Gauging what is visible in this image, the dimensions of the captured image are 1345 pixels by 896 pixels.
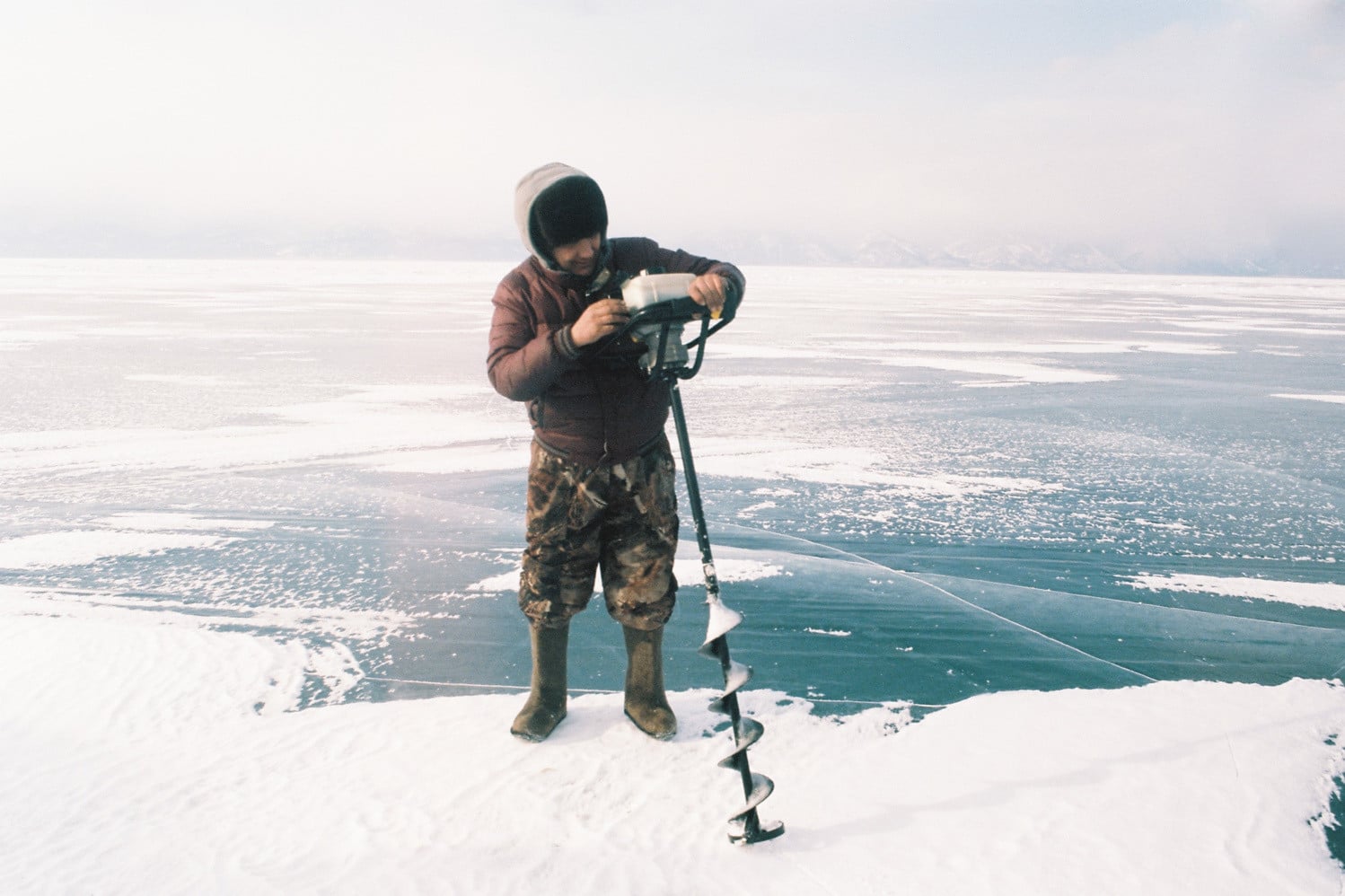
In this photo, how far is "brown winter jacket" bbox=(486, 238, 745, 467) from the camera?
7.79 ft

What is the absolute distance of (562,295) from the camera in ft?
7.90

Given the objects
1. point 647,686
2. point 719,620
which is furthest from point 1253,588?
point 719,620

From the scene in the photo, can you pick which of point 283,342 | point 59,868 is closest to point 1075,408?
point 59,868

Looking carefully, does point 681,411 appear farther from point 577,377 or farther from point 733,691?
point 733,691

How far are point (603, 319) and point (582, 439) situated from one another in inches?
20.0

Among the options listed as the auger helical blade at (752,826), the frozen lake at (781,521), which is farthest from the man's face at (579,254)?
the frozen lake at (781,521)

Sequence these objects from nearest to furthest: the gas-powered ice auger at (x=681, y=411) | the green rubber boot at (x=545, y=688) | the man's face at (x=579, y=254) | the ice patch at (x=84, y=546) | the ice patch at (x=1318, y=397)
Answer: the gas-powered ice auger at (x=681, y=411) → the man's face at (x=579, y=254) → the green rubber boot at (x=545, y=688) → the ice patch at (x=84, y=546) → the ice patch at (x=1318, y=397)

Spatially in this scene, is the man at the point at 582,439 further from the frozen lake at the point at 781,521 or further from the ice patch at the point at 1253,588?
the ice patch at the point at 1253,588

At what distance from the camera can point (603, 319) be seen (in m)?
2.04

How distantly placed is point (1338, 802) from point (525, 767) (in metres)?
2.24

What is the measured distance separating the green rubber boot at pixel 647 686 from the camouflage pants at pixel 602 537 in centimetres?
7

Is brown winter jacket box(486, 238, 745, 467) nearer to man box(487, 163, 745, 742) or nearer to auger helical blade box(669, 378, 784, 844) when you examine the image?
man box(487, 163, 745, 742)

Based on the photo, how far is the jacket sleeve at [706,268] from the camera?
219 centimetres

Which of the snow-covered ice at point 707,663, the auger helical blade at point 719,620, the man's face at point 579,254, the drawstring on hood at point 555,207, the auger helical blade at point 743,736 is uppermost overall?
the drawstring on hood at point 555,207
